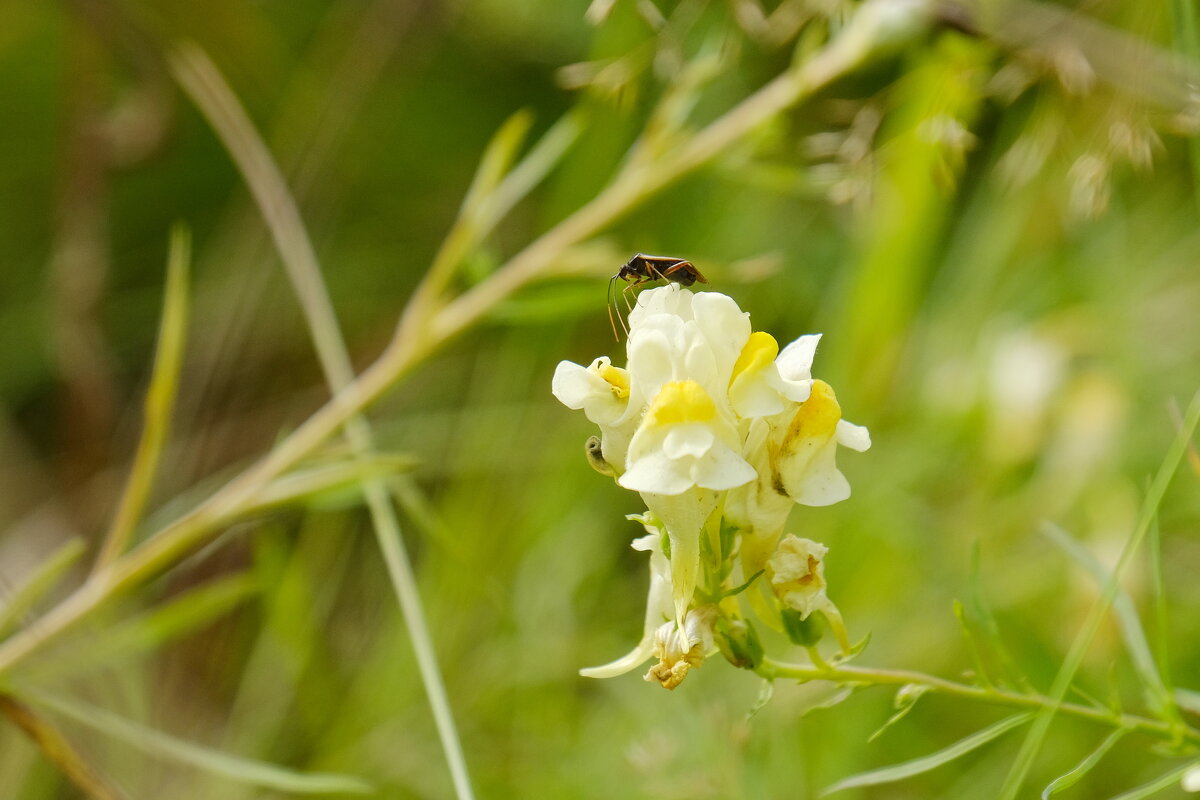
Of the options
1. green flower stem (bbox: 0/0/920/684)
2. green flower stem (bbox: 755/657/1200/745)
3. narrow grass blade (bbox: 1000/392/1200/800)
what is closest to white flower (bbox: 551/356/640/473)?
green flower stem (bbox: 755/657/1200/745)

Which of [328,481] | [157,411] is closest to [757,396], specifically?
[328,481]

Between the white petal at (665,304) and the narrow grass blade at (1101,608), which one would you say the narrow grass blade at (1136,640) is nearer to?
the narrow grass blade at (1101,608)

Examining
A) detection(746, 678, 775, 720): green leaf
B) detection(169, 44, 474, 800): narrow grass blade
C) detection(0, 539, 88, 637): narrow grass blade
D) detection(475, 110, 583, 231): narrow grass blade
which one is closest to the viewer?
detection(746, 678, 775, 720): green leaf

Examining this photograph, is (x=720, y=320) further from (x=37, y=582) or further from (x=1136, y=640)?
(x=37, y=582)

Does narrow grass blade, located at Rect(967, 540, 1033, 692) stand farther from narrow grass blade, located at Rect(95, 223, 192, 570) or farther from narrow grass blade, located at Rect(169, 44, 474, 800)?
narrow grass blade, located at Rect(95, 223, 192, 570)

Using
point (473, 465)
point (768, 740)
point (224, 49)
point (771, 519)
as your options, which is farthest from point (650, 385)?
point (224, 49)

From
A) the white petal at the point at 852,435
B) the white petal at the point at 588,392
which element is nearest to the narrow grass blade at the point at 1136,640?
the white petal at the point at 852,435
